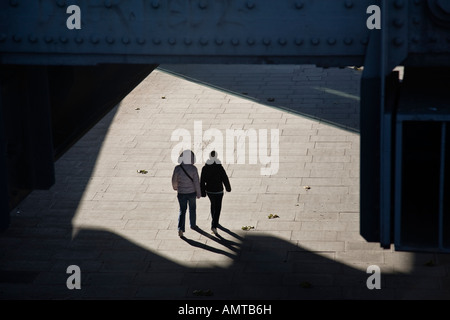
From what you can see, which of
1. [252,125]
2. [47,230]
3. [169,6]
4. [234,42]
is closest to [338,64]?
[234,42]

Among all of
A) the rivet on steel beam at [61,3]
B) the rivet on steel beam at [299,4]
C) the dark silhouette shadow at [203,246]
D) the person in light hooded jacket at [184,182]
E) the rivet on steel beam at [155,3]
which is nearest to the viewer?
the rivet on steel beam at [299,4]

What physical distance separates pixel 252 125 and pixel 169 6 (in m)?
8.49

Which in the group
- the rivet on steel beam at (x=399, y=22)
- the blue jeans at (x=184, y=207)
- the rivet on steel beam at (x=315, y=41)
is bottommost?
the blue jeans at (x=184, y=207)

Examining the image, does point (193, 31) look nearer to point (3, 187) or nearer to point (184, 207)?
point (184, 207)

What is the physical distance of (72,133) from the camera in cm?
1975

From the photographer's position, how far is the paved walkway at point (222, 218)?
12688mm

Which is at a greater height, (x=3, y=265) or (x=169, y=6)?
(x=169, y=6)

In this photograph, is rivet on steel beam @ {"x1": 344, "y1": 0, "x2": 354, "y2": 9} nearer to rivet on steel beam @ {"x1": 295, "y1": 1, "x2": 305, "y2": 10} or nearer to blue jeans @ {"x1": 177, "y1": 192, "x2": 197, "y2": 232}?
rivet on steel beam @ {"x1": 295, "y1": 1, "x2": 305, "y2": 10}

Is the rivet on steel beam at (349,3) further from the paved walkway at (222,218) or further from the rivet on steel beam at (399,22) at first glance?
the paved walkway at (222,218)

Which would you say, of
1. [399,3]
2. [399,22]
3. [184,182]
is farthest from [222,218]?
[399,3]

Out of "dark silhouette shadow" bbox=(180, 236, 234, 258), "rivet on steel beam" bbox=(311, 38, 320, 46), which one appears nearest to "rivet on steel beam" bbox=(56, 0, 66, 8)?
"rivet on steel beam" bbox=(311, 38, 320, 46)

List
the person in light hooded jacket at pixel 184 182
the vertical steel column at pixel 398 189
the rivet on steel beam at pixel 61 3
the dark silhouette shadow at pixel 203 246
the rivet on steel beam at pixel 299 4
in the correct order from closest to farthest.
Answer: the vertical steel column at pixel 398 189
the rivet on steel beam at pixel 299 4
the rivet on steel beam at pixel 61 3
the dark silhouette shadow at pixel 203 246
the person in light hooded jacket at pixel 184 182

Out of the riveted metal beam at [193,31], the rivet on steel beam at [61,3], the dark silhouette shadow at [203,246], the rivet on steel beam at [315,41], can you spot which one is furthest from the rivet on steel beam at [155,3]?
the dark silhouette shadow at [203,246]
